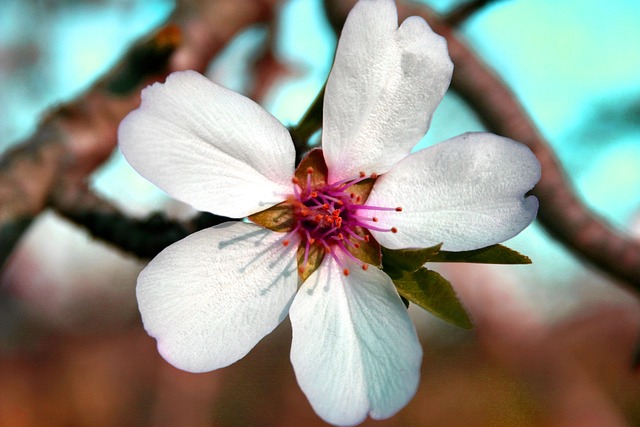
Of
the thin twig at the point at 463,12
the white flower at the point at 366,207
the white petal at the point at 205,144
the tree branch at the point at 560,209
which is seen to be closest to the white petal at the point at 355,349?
the white flower at the point at 366,207

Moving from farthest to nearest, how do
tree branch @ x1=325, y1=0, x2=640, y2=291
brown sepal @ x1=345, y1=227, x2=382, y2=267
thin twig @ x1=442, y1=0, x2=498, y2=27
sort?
thin twig @ x1=442, y1=0, x2=498, y2=27, tree branch @ x1=325, y1=0, x2=640, y2=291, brown sepal @ x1=345, y1=227, x2=382, y2=267

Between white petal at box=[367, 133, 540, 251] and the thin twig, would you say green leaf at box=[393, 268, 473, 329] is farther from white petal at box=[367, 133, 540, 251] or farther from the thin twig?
the thin twig

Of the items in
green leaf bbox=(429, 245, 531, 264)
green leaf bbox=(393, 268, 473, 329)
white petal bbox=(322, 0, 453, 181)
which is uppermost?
white petal bbox=(322, 0, 453, 181)

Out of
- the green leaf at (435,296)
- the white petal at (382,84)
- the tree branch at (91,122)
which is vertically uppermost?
the white petal at (382,84)

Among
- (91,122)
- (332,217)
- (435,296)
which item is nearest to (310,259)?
(332,217)

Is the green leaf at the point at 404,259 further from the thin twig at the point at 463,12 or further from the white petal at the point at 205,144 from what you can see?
the thin twig at the point at 463,12

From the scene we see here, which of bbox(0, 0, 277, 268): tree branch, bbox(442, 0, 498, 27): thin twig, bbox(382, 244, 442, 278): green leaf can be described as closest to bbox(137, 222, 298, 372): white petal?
bbox(382, 244, 442, 278): green leaf
